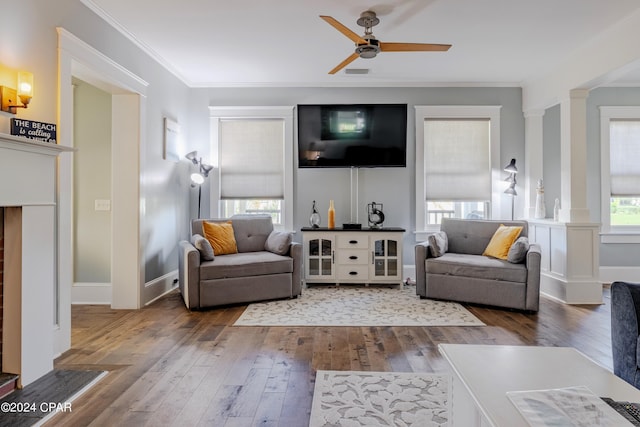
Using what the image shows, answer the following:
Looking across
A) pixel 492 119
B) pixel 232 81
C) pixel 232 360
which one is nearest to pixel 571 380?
pixel 232 360

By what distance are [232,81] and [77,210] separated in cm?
255

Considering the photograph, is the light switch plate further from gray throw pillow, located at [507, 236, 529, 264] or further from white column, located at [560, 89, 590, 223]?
white column, located at [560, 89, 590, 223]

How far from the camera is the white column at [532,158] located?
531 centimetres

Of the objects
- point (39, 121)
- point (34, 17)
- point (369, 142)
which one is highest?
point (34, 17)

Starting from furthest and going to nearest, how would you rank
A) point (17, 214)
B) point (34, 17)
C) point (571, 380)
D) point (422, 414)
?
point (34, 17) → point (17, 214) → point (422, 414) → point (571, 380)

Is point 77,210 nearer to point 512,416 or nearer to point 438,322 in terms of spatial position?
point 438,322

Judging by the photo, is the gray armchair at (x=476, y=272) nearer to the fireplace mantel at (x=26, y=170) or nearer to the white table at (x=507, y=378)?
the white table at (x=507, y=378)

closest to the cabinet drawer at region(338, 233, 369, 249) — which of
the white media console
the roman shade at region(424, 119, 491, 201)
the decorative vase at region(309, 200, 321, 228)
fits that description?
the white media console

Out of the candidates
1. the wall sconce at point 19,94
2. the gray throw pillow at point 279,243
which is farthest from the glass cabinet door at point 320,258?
the wall sconce at point 19,94

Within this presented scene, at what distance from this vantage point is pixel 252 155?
547 centimetres

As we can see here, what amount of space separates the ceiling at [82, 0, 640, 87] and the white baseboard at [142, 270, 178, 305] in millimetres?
2546

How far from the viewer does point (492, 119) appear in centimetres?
540

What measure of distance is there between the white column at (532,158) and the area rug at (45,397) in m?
5.29

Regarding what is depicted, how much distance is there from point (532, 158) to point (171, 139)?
4.80 meters
